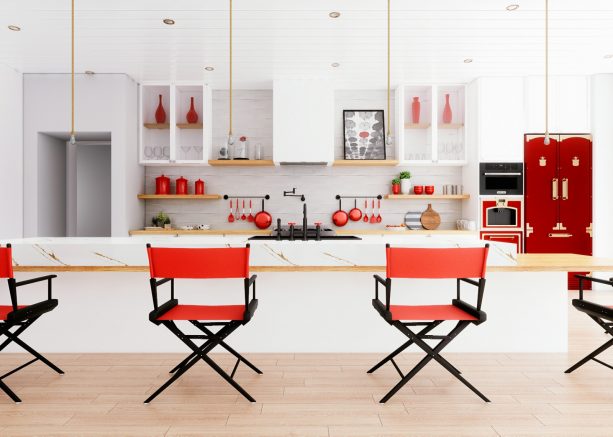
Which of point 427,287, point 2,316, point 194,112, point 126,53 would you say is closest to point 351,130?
point 194,112

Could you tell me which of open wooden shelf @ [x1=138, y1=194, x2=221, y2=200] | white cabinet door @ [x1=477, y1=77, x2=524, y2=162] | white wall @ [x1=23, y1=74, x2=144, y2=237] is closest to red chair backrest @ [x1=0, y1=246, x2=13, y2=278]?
white wall @ [x1=23, y1=74, x2=144, y2=237]

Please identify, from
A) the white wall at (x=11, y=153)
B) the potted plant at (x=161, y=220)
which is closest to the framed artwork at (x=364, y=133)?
the potted plant at (x=161, y=220)

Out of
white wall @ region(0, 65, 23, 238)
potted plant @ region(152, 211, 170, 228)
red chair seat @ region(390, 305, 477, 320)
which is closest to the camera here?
red chair seat @ region(390, 305, 477, 320)

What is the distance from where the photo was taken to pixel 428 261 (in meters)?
2.12

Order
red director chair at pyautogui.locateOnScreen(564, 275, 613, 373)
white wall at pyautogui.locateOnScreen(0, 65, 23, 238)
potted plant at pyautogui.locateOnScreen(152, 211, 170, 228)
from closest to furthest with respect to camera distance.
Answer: red director chair at pyautogui.locateOnScreen(564, 275, 613, 373) < white wall at pyautogui.locateOnScreen(0, 65, 23, 238) < potted plant at pyautogui.locateOnScreen(152, 211, 170, 228)

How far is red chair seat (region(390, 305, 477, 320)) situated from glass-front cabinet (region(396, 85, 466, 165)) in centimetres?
325

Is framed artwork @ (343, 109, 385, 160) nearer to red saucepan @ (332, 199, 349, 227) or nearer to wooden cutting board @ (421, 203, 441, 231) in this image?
red saucepan @ (332, 199, 349, 227)

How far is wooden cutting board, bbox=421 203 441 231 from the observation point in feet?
18.5

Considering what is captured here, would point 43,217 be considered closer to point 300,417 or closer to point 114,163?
point 114,163

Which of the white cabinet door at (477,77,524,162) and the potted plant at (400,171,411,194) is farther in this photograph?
the potted plant at (400,171,411,194)

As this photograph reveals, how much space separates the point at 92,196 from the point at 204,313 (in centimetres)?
410

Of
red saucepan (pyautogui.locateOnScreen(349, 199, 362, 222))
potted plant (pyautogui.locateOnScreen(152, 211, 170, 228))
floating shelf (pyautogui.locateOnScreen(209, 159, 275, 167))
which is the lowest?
potted plant (pyautogui.locateOnScreen(152, 211, 170, 228))

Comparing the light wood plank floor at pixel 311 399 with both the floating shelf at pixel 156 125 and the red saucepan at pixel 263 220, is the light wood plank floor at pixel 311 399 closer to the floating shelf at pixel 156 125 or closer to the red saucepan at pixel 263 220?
the red saucepan at pixel 263 220

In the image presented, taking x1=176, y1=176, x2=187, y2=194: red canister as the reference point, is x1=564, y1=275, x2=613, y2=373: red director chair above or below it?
below
